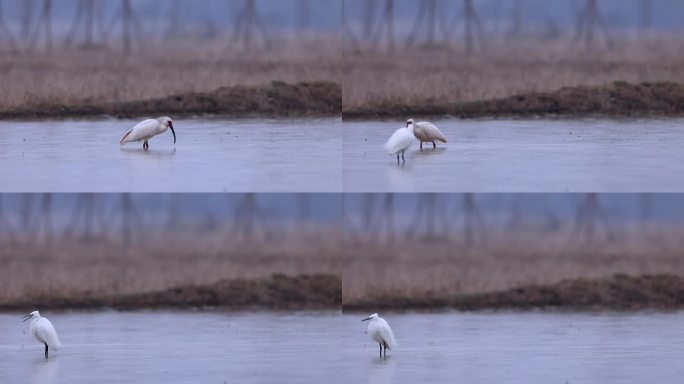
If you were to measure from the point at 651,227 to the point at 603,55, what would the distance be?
1.14m

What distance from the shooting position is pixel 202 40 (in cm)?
969

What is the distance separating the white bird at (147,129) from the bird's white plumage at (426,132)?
59.1 inches

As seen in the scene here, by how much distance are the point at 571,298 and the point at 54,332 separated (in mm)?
3371

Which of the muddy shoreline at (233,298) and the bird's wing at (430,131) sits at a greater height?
the bird's wing at (430,131)

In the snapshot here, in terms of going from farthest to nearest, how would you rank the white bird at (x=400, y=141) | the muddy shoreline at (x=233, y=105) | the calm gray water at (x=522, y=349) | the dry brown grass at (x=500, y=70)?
the muddy shoreline at (x=233, y=105) < the dry brown grass at (x=500, y=70) < the white bird at (x=400, y=141) < the calm gray water at (x=522, y=349)

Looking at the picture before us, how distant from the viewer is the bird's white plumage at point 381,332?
8.44 m

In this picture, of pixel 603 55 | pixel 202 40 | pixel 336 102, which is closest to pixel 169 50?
pixel 202 40

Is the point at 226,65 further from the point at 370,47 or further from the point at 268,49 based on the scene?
the point at 370,47

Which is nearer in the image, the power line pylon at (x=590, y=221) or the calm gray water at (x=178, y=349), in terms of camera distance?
the calm gray water at (x=178, y=349)

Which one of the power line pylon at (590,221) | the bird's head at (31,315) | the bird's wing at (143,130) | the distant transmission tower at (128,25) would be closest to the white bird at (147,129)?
the bird's wing at (143,130)

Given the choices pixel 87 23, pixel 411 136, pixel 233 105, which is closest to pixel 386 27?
pixel 411 136

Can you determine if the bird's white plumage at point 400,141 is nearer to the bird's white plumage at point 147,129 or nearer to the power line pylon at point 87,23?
the bird's white plumage at point 147,129

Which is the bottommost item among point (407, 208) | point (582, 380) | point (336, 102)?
point (582, 380)

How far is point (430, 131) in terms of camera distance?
363 inches
